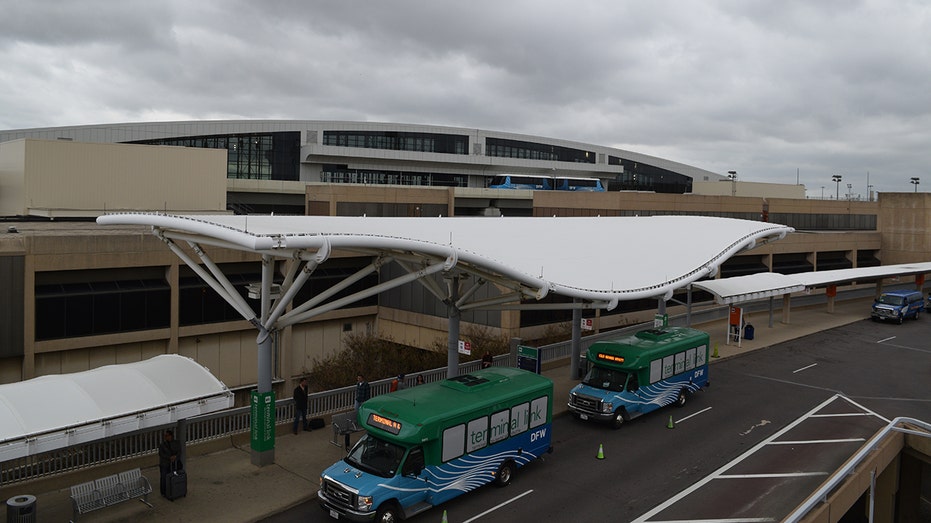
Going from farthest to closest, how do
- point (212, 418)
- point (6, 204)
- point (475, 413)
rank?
point (6, 204) → point (212, 418) → point (475, 413)

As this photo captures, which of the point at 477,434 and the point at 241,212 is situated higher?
the point at 241,212

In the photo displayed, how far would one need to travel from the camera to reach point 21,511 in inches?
518

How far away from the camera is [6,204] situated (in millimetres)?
44156

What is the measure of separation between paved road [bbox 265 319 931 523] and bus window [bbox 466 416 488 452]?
132 centimetres

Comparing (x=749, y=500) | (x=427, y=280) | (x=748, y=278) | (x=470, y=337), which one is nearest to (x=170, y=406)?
(x=427, y=280)

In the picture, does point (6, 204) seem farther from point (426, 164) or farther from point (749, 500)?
point (426, 164)

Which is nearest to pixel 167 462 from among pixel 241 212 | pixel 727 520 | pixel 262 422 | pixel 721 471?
pixel 262 422

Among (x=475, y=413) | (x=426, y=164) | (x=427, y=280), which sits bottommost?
(x=475, y=413)

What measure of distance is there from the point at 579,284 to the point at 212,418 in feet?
36.8

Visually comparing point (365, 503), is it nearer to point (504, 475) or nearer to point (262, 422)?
point (504, 475)

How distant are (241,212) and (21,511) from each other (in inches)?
1821

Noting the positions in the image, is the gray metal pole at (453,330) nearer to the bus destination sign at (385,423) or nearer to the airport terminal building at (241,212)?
the bus destination sign at (385,423)

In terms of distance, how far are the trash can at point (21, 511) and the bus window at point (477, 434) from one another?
8746 millimetres

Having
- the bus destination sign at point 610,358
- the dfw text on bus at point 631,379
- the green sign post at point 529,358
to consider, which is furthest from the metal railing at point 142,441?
the bus destination sign at point 610,358
